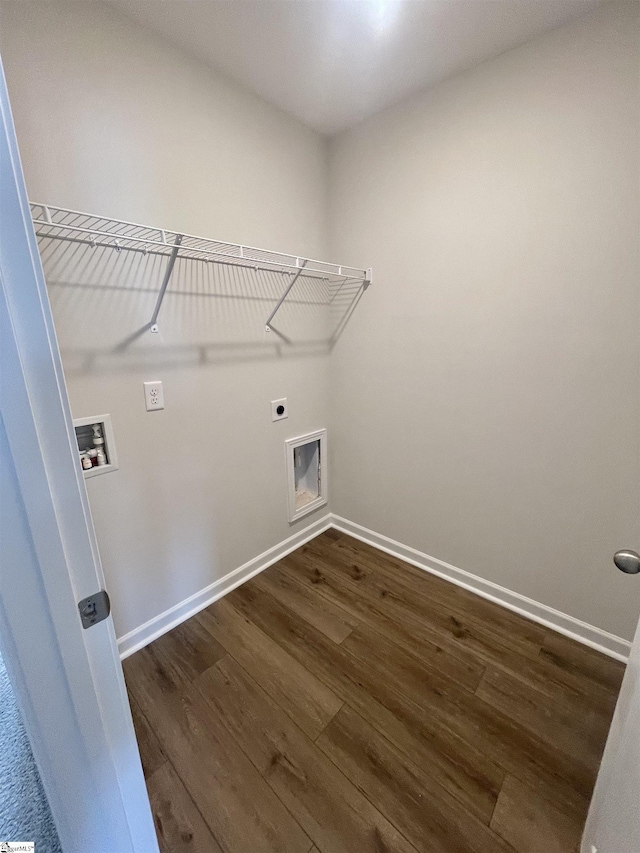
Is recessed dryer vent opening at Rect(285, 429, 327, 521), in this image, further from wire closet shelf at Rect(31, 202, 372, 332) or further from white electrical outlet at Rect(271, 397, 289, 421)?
wire closet shelf at Rect(31, 202, 372, 332)

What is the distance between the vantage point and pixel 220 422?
174 centimetres

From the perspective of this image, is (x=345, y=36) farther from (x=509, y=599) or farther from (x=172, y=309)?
(x=509, y=599)

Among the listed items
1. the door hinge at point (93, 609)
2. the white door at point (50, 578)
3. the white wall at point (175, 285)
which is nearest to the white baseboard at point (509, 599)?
the white wall at point (175, 285)

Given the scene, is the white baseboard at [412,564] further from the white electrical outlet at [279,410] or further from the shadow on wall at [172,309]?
the shadow on wall at [172,309]

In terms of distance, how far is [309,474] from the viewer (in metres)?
2.48

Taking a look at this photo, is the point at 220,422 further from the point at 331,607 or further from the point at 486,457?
the point at 486,457

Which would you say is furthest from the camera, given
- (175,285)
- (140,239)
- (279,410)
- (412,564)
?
(412,564)

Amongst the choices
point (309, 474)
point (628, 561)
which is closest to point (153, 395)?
point (309, 474)

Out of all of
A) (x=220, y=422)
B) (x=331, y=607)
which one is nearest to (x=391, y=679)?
(x=331, y=607)

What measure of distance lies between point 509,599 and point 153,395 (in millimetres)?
2006

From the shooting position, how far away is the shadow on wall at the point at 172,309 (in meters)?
1.23

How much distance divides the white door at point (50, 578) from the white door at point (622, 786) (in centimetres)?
95

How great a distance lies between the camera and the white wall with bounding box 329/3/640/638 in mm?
1289

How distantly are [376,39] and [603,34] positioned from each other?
79cm
